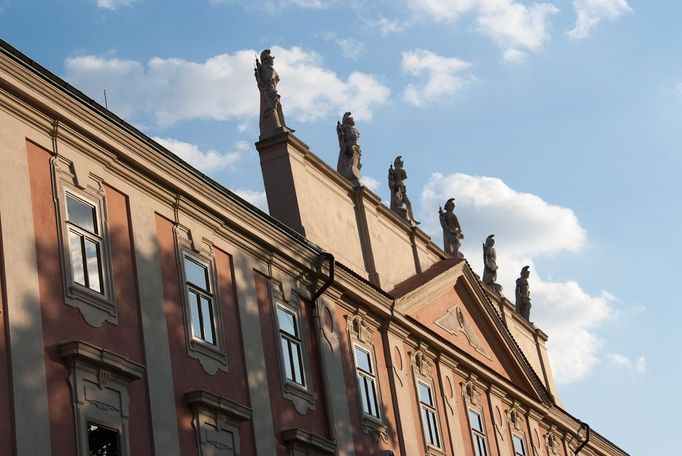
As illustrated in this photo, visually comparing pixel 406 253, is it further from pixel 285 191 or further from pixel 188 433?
pixel 188 433

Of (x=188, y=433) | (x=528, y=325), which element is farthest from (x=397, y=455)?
(x=528, y=325)

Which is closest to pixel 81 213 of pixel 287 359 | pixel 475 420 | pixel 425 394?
pixel 287 359

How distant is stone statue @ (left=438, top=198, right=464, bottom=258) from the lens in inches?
1497

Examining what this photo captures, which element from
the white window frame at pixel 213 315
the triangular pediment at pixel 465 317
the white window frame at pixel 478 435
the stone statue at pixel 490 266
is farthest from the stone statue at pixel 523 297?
the white window frame at pixel 213 315

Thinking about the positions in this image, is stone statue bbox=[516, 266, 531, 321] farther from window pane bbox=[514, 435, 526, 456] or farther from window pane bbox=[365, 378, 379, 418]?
window pane bbox=[365, 378, 379, 418]

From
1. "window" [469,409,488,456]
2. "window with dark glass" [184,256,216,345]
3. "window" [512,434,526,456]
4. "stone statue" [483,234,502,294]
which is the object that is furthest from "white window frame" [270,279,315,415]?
"stone statue" [483,234,502,294]

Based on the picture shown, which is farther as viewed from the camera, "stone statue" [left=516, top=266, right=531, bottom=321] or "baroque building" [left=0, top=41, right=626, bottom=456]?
"stone statue" [left=516, top=266, right=531, bottom=321]

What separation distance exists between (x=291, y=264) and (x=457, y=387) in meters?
7.99

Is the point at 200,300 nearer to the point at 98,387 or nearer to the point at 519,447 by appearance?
the point at 98,387

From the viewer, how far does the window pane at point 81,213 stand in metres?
20.7

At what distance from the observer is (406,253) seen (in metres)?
34.0

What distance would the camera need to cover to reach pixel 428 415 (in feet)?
102

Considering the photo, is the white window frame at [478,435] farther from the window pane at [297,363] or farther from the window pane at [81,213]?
the window pane at [81,213]

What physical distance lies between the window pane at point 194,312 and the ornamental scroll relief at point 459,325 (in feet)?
36.7
